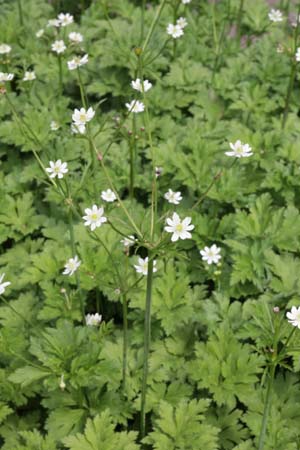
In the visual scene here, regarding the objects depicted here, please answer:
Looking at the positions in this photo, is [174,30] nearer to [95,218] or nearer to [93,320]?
[95,218]

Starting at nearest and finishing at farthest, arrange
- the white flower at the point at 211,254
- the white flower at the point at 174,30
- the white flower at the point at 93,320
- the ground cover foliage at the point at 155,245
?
1. the ground cover foliage at the point at 155,245
2. the white flower at the point at 93,320
3. the white flower at the point at 211,254
4. the white flower at the point at 174,30

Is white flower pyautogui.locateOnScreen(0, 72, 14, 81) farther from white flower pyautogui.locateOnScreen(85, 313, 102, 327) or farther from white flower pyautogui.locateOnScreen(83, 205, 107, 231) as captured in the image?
white flower pyautogui.locateOnScreen(85, 313, 102, 327)

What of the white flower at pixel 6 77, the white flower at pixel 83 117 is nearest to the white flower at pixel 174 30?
the white flower at pixel 6 77

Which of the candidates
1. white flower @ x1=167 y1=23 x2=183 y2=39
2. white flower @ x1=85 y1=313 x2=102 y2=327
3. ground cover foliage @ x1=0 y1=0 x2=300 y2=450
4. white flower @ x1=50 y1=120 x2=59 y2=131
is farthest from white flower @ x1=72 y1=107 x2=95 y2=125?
white flower @ x1=167 y1=23 x2=183 y2=39

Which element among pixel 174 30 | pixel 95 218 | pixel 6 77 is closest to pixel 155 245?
pixel 95 218

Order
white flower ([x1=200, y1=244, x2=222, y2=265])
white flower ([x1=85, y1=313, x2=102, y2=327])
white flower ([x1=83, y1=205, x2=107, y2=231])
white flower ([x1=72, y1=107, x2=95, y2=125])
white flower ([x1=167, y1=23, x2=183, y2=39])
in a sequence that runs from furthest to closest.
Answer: white flower ([x1=167, y1=23, x2=183, y2=39]), white flower ([x1=200, y1=244, x2=222, y2=265]), white flower ([x1=85, y1=313, x2=102, y2=327]), white flower ([x1=72, y1=107, x2=95, y2=125]), white flower ([x1=83, y1=205, x2=107, y2=231])

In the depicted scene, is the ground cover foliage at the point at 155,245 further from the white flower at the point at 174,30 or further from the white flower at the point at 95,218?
the white flower at the point at 174,30

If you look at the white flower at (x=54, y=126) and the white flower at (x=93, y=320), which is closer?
the white flower at (x=93, y=320)

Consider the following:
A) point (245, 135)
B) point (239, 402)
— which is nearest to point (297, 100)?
point (245, 135)
